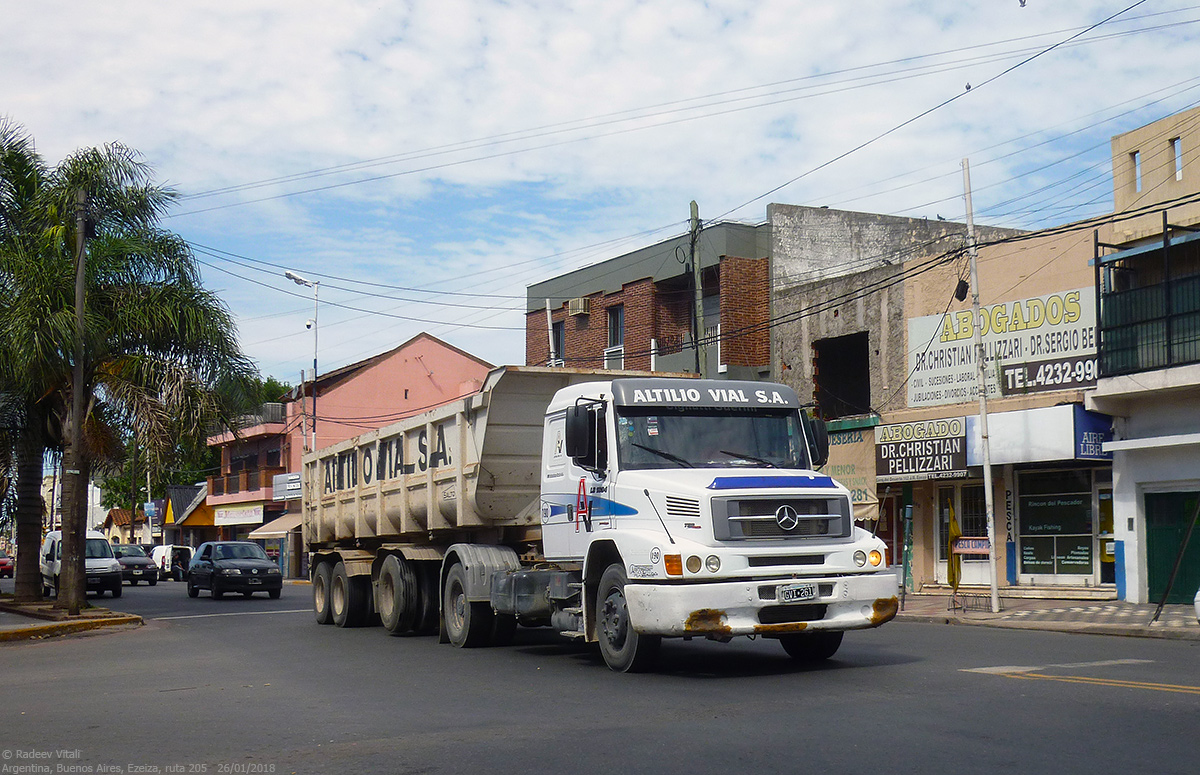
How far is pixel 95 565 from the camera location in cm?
3466

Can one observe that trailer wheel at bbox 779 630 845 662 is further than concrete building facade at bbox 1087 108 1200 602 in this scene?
No

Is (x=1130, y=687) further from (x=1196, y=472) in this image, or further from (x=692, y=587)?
(x=1196, y=472)

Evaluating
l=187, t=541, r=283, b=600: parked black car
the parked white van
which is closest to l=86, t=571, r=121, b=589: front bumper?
the parked white van

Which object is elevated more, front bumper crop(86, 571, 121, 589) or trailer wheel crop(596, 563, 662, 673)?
trailer wheel crop(596, 563, 662, 673)

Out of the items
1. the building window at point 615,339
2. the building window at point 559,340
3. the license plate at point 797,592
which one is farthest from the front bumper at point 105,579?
the license plate at point 797,592

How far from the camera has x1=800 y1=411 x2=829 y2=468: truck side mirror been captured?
496 inches

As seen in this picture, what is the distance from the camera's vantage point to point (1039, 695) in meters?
9.47

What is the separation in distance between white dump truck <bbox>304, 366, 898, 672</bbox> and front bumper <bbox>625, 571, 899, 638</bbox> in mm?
13

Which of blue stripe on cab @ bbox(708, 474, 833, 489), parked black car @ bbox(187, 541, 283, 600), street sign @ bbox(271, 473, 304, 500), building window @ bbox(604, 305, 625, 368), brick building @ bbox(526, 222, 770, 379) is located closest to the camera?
blue stripe on cab @ bbox(708, 474, 833, 489)

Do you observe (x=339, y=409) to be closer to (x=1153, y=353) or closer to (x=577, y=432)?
(x=1153, y=353)

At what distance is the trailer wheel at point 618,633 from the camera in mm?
11508

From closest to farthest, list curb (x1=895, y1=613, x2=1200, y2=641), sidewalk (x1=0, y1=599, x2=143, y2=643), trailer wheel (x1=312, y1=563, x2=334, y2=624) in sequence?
curb (x1=895, y1=613, x2=1200, y2=641) → sidewalk (x1=0, y1=599, x2=143, y2=643) → trailer wheel (x1=312, y1=563, x2=334, y2=624)

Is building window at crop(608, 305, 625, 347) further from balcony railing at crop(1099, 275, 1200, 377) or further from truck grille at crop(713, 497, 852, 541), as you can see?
truck grille at crop(713, 497, 852, 541)

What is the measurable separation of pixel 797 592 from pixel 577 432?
8.58ft
